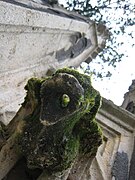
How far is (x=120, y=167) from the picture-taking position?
180 inches

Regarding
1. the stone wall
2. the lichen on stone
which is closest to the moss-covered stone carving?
the lichen on stone

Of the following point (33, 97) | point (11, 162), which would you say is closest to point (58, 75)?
point (33, 97)

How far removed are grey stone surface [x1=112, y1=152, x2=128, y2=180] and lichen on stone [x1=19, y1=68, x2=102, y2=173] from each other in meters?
1.80

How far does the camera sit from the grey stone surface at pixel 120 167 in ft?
14.6

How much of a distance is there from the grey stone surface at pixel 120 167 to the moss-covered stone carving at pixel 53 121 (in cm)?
178

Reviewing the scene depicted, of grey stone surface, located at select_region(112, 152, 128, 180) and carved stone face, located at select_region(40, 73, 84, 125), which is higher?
carved stone face, located at select_region(40, 73, 84, 125)

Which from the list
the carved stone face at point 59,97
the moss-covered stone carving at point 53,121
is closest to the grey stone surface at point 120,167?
the moss-covered stone carving at point 53,121

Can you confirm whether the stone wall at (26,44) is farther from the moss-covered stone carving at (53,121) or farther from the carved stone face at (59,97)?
the carved stone face at (59,97)

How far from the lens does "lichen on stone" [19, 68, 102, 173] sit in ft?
8.36

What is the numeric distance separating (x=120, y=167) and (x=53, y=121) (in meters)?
2.30

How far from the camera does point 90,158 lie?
10.1ft

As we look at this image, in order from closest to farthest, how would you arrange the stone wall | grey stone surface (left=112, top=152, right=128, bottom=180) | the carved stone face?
A: the carved stone face < the stone wall < grey stone surface (left=112, top=152, right=128, bottom=180)

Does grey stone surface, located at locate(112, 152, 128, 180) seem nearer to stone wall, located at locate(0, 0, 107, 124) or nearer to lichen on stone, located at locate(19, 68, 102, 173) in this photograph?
stone wall, located at locate(0, 0, 107, 124)

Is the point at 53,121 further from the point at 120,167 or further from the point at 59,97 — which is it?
the point at 120,167
